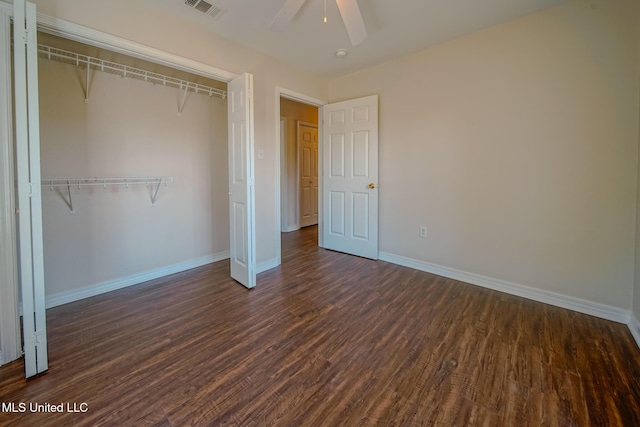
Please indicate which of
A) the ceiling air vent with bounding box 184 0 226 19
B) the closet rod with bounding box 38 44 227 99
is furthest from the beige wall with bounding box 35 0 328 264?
the closet rod with bounding box 38 44 227 99

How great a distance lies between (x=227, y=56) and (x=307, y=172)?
324 cm

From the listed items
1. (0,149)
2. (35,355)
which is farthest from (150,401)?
(0,149)

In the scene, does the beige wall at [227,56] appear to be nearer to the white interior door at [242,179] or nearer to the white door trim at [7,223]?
the white interior door at [242,179]

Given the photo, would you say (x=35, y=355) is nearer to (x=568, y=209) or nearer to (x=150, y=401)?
(x=150, y=401)

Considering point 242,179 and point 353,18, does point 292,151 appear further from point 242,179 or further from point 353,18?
point 353,18

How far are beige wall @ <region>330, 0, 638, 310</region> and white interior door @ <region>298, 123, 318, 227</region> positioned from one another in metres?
2.55

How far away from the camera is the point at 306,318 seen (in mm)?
2244

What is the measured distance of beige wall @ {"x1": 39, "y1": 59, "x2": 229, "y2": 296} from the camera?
2.45 meters

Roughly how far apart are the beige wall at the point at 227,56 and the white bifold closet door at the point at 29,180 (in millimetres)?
588

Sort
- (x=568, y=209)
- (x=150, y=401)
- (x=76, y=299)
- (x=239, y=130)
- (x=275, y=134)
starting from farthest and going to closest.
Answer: (x=275, y=134)
(x=239, y=130)
(x=76, y=299)
(x=568, y=209)
(x=150, y=401)

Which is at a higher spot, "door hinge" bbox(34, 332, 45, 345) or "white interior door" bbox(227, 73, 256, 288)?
"white interior door" bbox(227, 73, 256, 288)

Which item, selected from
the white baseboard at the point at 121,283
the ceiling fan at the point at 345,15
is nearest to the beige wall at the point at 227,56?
the white baseboard at the point at 121,283

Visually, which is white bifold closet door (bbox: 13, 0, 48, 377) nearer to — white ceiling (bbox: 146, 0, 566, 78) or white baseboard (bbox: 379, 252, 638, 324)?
white ceiling (bbox: 146, 0, 566, 78)

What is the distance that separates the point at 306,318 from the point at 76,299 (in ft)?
7.08
